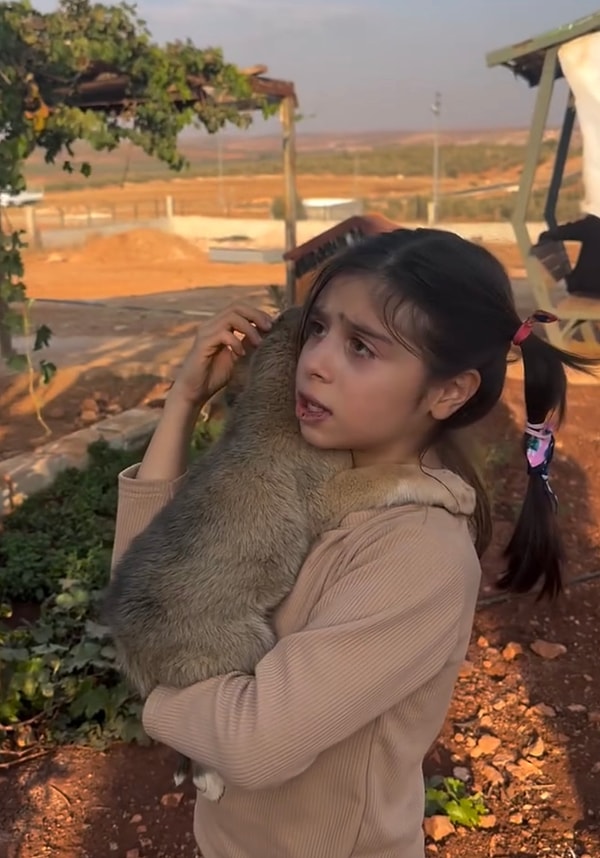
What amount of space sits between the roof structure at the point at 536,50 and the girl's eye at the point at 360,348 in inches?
323

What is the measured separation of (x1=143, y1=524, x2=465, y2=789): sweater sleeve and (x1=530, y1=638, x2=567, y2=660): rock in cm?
275

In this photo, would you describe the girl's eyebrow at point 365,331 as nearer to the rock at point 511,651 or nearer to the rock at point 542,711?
the rock at point 542,711

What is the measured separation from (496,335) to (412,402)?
0.62 feet

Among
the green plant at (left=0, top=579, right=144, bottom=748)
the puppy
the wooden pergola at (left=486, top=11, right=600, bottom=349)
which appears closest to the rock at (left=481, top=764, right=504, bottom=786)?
the green plant at (left=0, top=579, right=144, bottom=748)

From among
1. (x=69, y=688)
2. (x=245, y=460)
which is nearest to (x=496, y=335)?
(x=245, y=460)

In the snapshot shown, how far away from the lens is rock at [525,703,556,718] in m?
3.57

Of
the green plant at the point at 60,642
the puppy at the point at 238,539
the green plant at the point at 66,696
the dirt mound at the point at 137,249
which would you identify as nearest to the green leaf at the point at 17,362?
the green plant at the point at 60,642

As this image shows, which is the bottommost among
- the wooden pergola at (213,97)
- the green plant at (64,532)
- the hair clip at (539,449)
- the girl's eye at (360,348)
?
the green plant at (64,532)

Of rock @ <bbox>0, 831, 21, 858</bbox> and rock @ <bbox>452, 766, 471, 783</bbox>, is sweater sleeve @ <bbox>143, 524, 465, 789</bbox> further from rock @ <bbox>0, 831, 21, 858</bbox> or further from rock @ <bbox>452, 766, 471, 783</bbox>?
rock @ <bbox>452, 766, 471, 783</bbox>

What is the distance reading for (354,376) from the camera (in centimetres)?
144

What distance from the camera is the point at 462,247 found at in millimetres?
1512

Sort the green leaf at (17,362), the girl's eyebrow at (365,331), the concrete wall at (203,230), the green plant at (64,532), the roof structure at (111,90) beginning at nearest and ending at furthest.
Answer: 1. the girl's eyebrow at (365,331)
2. the green plant at (64,532)
3. the green leaf at (17,362)
4. the roof structure at (111,90)
5. the concrete wall at (203,230)

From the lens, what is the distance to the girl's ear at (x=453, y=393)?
4.93ft

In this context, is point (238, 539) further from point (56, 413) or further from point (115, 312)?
point (115, 312)
